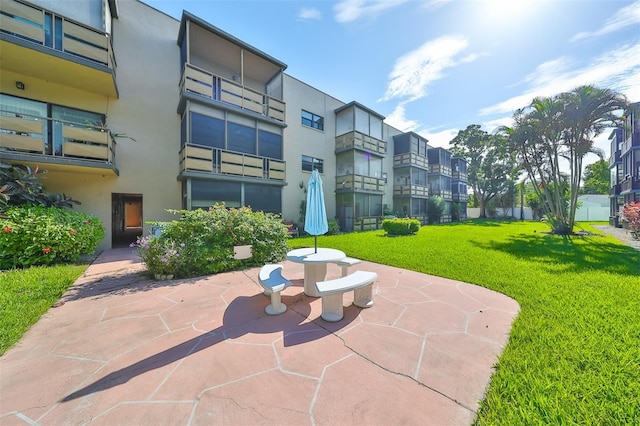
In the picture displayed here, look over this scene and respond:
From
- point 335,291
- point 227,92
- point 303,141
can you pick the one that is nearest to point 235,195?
point 227,92

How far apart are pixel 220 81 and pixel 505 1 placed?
34.4 feet

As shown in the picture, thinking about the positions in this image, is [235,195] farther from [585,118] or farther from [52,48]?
[585,118]

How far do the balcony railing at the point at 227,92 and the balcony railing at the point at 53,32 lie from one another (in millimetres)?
2550

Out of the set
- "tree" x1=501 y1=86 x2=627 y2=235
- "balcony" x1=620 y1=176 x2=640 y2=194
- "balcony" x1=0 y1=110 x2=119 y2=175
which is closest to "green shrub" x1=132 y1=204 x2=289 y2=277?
"balcony" x1=0 y1=110 x2=119 y2=175

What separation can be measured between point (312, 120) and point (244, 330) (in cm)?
1552

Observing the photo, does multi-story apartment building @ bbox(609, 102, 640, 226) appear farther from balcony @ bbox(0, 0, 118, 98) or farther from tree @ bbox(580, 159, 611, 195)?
tree @ bbox(580, 159, 611, 195)

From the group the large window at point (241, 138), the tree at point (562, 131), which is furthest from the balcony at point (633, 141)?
the large window at point (241, 138)

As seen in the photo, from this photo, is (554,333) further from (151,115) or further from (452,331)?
(151,115)

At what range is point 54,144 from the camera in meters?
7.45

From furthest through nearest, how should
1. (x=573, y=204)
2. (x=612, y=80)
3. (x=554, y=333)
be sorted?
1. (x=573, y=204)
2. (x=612, y=80)
3. (x=554, y=333)

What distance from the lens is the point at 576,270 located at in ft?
19.0

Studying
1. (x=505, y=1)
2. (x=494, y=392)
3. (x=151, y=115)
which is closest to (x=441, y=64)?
(x=505, y=1)

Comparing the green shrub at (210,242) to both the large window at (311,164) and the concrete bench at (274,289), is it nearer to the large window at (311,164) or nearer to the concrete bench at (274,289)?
the concrete bench at (274,289)

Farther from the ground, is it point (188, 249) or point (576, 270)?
Answer: point (188, 249)
